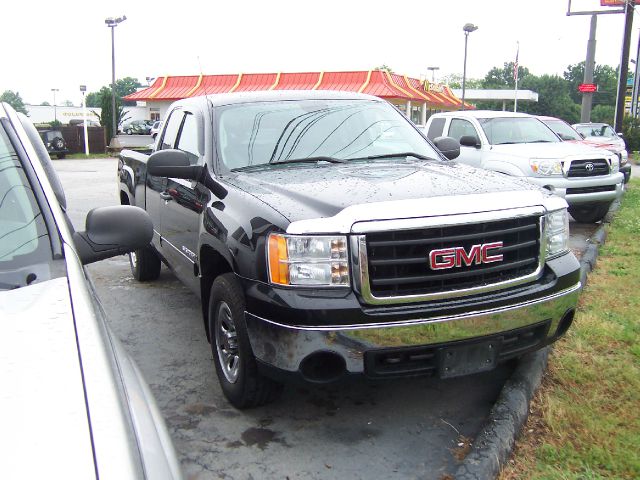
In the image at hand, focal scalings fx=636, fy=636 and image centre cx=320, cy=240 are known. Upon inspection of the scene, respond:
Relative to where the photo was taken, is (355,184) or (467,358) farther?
(355,184)

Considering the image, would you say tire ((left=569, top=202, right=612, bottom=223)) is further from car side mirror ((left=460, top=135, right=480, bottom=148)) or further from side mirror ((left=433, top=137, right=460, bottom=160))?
side mirror ((left=433, top=137, right=460, bottom=160))

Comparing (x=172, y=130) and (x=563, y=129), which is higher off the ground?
(x=563, y=129)

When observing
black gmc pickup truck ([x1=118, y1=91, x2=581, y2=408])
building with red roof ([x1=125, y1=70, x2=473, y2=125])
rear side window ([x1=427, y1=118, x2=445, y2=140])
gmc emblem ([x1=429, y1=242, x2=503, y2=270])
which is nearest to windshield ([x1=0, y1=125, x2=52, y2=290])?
black gmc pickup truck ([x1=118, y1=91, x2=581, y2=408])

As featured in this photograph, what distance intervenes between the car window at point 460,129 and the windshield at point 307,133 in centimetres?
610

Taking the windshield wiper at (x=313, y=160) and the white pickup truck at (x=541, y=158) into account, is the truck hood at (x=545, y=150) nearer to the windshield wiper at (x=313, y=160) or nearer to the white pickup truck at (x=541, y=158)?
the white pickup truck at (x=541, y=158)

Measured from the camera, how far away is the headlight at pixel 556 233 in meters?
3.58

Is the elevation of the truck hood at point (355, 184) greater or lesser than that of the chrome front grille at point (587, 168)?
greater

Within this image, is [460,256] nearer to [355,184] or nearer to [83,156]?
[355,184]

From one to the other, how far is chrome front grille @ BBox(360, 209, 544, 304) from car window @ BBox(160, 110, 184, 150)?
2.88m

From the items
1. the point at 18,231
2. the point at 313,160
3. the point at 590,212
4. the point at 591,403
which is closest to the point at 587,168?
the point at 590,212

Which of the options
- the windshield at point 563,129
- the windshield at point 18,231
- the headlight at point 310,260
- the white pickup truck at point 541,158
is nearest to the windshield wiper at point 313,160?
the headlight at point 310,260

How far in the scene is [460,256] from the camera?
3146 mm

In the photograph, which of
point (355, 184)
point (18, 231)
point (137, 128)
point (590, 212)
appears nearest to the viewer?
point (18, 231)

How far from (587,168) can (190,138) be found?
6824mm
